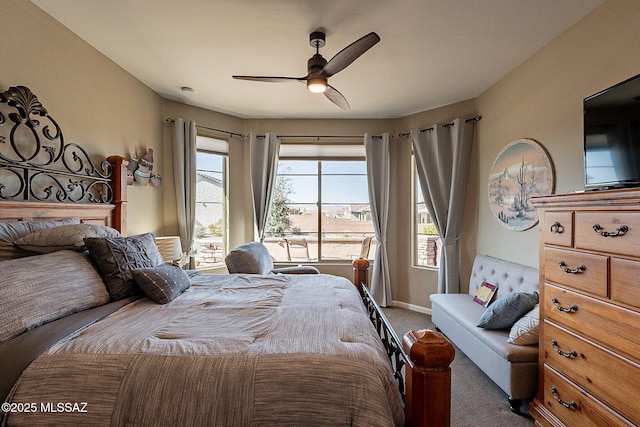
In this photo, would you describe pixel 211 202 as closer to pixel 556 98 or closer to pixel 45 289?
pixel 45 289

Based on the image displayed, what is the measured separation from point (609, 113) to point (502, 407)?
2.06 m

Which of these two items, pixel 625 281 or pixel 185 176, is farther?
pixel 185 176

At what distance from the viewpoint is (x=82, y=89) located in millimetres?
2553

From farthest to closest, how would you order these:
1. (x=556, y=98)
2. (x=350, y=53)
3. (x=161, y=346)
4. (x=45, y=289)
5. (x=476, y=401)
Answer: (x=556, y=98) → (x=476, y=401) → (x=350, y=53) → (x=45, y=289) → (x=161, y=346)

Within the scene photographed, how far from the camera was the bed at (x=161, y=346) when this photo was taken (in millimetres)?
1015

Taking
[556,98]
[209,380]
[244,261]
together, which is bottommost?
[209,380]

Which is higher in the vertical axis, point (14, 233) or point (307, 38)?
point (307, 38)

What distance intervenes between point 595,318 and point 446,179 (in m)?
2.53

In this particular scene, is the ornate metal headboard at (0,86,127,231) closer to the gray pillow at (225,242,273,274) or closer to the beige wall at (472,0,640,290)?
the gray pillow at (225,242,273,274)

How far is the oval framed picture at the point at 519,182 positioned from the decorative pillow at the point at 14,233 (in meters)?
3.68

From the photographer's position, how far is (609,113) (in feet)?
5.97

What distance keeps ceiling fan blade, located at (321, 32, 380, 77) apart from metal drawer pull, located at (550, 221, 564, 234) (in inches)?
61.0

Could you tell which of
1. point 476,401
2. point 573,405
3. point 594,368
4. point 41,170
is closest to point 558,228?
point 594,368

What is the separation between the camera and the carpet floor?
2.04 m
